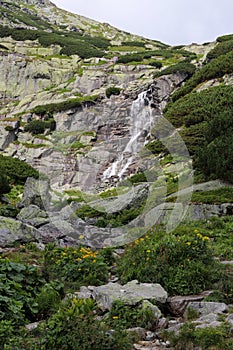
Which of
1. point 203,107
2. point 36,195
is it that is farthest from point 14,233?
point 203,107


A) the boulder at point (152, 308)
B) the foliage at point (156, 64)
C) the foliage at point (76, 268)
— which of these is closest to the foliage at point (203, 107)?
the foliage at point (76, 268)

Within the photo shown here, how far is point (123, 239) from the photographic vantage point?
12.6 m

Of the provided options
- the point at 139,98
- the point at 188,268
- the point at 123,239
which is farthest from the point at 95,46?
the point at 188,268

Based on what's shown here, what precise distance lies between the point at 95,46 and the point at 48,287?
256ft

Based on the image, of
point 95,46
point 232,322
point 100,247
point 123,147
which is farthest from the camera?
point 95,46

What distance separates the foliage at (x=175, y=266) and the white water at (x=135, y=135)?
19161 mm

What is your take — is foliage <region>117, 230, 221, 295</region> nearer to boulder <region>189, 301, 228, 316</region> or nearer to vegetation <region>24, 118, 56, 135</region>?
boulder <region>189, 301, 228, 316</region>

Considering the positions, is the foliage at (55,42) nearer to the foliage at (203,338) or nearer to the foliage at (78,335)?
the foliage at (203,338)

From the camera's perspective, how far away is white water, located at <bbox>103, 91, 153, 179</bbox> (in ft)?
93.6

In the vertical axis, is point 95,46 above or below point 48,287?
above

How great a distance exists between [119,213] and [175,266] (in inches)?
391

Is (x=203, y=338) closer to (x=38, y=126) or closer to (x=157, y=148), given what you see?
(x=157, y=148)

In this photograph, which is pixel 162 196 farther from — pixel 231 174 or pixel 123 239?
pixel 123 239

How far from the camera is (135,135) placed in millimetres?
34875
